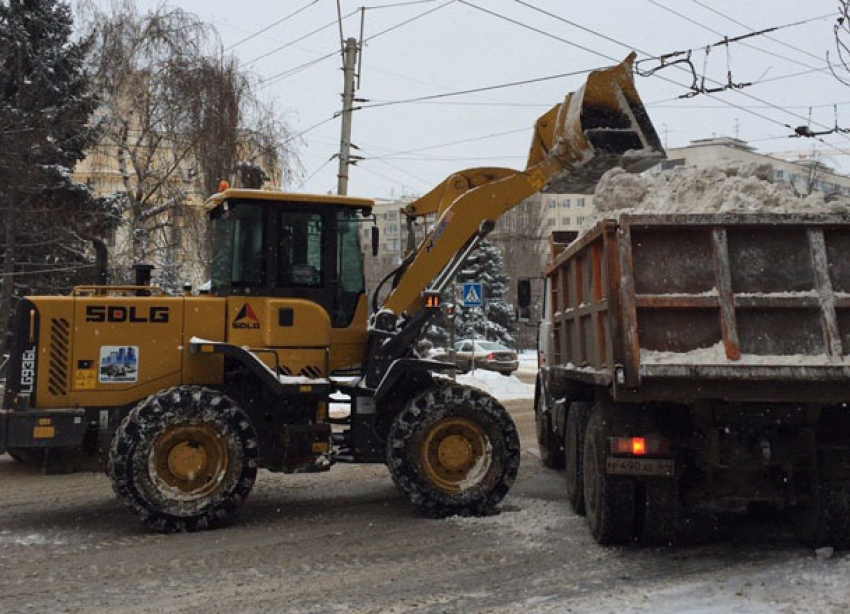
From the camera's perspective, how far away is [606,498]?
19.5 ft

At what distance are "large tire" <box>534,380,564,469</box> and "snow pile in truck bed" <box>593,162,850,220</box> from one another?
11.7 ft

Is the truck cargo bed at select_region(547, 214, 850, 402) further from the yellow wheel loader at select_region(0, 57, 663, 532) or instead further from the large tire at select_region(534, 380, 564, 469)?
the large tire at select_region(534, 380, 564, 469)

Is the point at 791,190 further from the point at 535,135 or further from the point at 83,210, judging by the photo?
the point at 83,210

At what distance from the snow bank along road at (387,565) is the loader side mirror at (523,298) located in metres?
3.42

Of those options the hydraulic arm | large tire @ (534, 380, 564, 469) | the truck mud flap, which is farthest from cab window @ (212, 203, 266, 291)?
large tire @ (534, 380, 564, 469)

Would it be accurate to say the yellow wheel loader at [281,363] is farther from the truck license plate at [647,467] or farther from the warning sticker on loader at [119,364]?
the truck license plate at [647,467]

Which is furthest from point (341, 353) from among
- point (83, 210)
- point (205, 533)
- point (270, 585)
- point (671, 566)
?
point (83, 210)

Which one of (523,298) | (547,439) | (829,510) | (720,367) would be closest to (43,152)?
(523,298)

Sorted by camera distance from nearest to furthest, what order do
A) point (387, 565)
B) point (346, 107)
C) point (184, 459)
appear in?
point (387, 565)
point (184, 459)
point (346, 107)

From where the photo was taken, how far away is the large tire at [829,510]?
18.9 feet

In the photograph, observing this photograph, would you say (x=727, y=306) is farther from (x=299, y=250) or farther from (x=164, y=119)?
(x=164, y=119)

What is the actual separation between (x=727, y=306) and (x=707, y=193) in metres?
1.04

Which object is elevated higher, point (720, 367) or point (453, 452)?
point (720, 367)

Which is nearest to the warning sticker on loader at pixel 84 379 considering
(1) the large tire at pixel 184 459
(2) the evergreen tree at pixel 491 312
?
(1) the large tire at pixel 184 459
